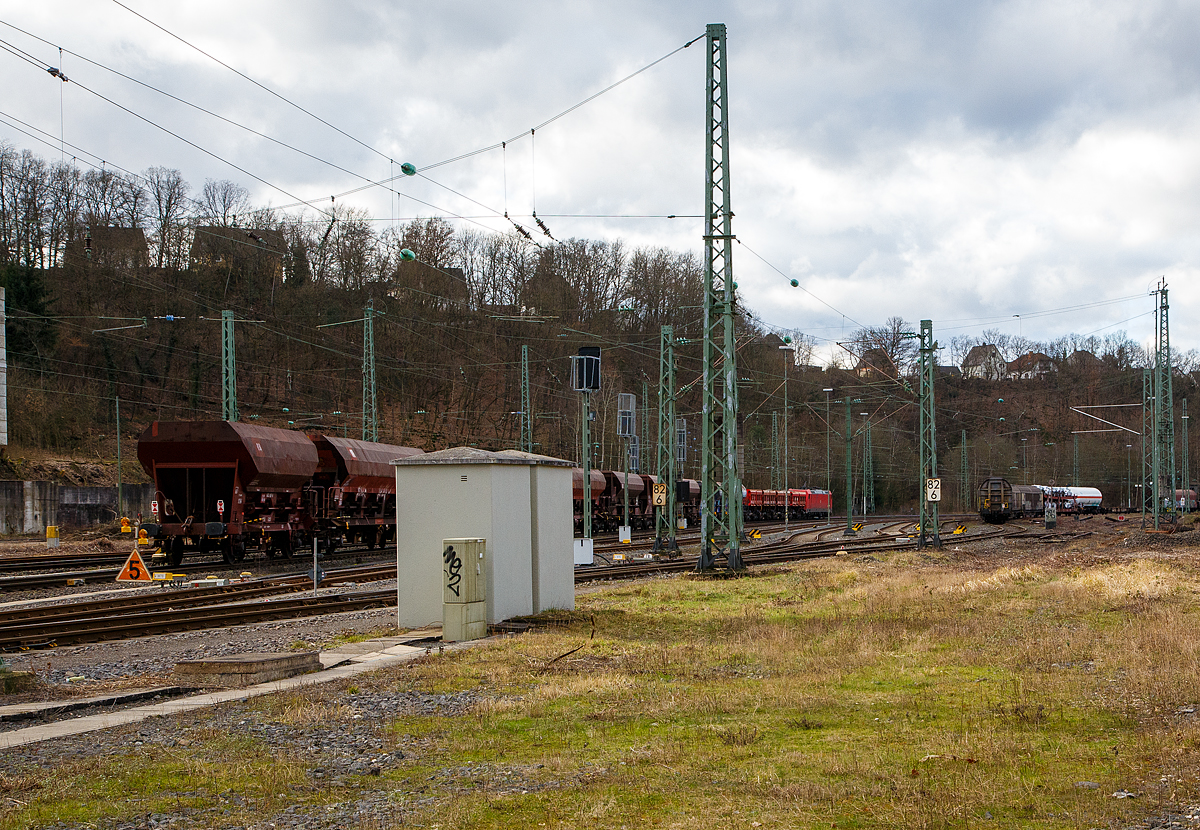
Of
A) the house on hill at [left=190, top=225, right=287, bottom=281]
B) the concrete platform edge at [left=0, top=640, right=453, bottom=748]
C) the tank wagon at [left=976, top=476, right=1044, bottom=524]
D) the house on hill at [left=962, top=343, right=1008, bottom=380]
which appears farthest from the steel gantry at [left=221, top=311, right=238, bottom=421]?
the house on hill at [left=962, top=343, right=1008, bottom=380]

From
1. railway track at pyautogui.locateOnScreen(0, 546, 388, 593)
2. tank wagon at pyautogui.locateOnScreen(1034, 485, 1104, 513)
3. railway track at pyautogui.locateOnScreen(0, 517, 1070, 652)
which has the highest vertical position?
railway track at pyautogui.locateOnScreen(0, 517, 1070, 652)

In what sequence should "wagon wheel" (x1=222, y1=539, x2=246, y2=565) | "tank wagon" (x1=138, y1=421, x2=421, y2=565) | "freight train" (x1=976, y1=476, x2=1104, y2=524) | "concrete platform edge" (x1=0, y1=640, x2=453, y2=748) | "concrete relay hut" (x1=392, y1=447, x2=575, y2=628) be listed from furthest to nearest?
"freight train" (x1=976, y1=476, x2=1104, y2=524), "wagon wheel" (x1=222, y1=539, x2=246, y2=565), "tank wagon" (x1=138, y1=421, x2=421, y2=565), "concrete relay hut" (x1=392, y1=447, x2=575, y2=628), "concrete platform edge" (x1=0, y1=640, x2=453, y2=748)

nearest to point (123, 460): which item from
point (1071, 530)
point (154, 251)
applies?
point (154, 251)

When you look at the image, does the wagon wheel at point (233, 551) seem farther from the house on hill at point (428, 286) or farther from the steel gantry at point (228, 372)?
the house on hill at point (428, 286)

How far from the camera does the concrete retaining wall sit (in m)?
46.8

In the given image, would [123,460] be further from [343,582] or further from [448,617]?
[448,617]

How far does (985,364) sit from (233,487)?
289 feet


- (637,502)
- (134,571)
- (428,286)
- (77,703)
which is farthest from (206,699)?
(428,286)

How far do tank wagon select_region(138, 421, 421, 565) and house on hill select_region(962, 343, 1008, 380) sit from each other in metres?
79.3

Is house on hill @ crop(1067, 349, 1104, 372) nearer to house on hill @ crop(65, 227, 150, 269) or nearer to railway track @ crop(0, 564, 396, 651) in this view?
house on hill @ crop(65, 227, 150, 269)

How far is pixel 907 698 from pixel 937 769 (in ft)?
9.25

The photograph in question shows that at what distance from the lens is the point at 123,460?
59.7m

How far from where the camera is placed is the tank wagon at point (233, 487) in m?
27.9

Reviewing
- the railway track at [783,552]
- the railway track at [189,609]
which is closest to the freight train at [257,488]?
the railway track at [189,609]
